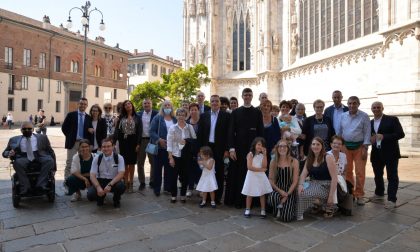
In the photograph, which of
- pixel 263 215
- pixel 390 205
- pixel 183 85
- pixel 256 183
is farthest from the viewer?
pixel 183 85

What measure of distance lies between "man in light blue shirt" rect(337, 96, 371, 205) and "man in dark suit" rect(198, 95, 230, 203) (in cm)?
222

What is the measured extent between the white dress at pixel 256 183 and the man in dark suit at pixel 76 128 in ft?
11.3

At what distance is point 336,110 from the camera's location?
6.48 metres

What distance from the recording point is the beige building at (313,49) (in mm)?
12453

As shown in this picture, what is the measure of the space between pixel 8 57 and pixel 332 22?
36.4 m

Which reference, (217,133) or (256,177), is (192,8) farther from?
(256,177)

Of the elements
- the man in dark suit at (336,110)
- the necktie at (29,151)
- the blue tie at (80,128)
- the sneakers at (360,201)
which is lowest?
the sneakers at (360,201)

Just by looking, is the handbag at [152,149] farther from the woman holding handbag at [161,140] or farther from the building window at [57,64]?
the building window at [57,64]

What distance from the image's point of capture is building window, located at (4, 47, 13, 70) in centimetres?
3775

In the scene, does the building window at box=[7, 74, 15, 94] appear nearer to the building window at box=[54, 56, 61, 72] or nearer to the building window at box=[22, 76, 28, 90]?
the building window at box=[22, 76, 28, 90]

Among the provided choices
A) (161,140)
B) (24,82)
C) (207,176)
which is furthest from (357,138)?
(24,82)

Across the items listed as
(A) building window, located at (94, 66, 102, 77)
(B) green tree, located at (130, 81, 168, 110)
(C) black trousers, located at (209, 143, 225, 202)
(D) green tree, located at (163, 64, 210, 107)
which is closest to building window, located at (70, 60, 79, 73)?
(A) building window, located at (94, 66, 102, 77)

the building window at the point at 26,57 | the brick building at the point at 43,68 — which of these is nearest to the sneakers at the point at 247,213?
the brick building at the point at 43,68

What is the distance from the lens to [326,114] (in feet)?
21.4
